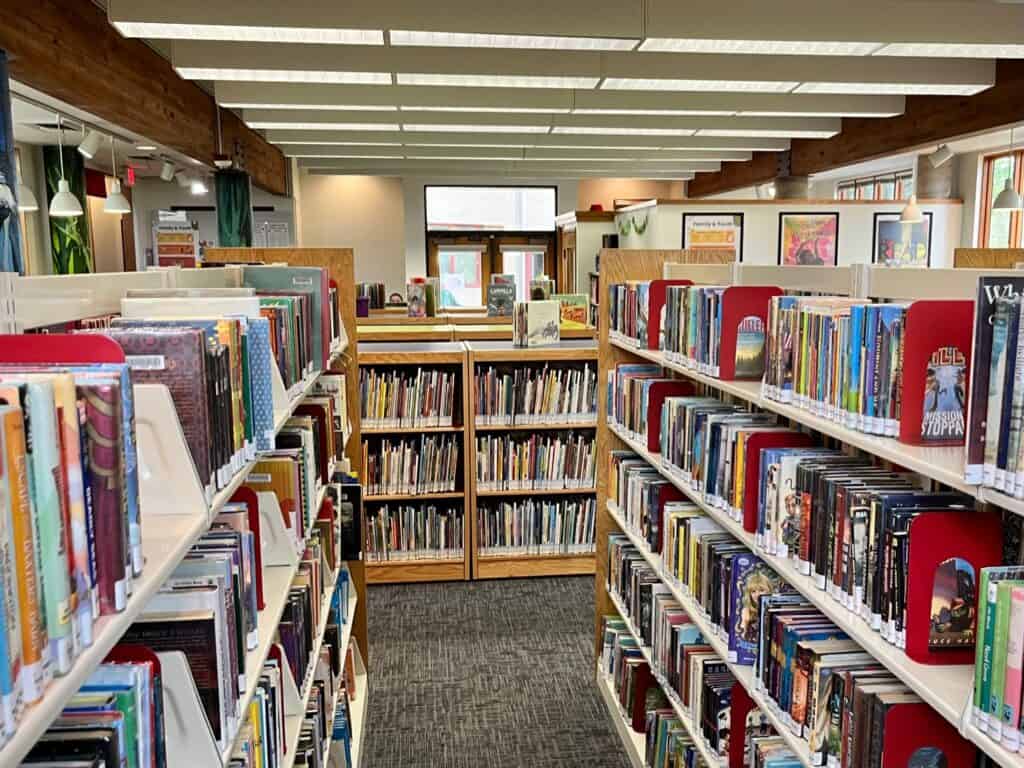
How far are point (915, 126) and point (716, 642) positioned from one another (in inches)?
240

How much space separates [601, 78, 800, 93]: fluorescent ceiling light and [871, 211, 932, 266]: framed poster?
16.2 ft

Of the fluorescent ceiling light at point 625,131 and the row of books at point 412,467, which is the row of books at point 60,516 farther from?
the fluorescent ceiling light at point 625,131

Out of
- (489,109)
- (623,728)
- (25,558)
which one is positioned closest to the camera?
(25,558)

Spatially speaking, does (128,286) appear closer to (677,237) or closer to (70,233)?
(677,237)

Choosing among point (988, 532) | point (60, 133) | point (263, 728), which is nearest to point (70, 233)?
point (60, 133)

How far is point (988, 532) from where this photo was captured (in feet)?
4.73

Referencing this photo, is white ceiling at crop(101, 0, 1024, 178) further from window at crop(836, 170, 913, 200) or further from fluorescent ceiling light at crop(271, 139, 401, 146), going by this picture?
window at crop(836, 170, 913, 200)

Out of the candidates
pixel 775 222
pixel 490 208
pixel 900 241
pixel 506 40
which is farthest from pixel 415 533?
pixel 490 208

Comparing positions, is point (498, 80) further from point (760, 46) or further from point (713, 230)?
point (713, 230)

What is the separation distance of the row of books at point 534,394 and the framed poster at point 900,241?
6429 millimetres

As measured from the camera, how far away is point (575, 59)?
5.28m

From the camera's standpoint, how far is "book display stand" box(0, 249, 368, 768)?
2.88 ft

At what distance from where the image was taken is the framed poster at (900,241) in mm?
10078

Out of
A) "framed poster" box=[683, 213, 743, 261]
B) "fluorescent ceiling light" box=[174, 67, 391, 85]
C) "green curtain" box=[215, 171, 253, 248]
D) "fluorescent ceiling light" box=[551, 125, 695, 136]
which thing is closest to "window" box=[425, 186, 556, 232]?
"framed poster" box=[683, 213, 743, 261]
